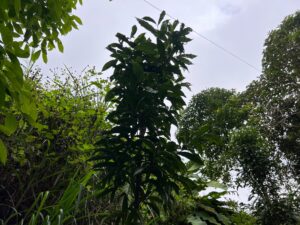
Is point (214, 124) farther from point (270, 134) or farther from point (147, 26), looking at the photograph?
point (147, 26)

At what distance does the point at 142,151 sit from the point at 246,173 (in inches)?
259

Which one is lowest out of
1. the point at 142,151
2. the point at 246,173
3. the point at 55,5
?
the point at 142,151

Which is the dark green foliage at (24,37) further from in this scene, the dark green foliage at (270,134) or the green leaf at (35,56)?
Answer: the dark green foliage at (270,134)

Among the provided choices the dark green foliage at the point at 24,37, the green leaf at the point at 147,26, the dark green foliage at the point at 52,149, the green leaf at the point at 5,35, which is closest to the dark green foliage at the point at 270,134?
the dark green foliage at the point at 52,149

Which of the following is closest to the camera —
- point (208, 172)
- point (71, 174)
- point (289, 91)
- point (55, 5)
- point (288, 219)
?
point (55, 5)

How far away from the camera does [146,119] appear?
236 centimetres

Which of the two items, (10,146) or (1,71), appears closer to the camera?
(1,71)

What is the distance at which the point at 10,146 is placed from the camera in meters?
3.10

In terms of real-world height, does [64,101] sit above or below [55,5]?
above

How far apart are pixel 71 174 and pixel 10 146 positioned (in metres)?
0.59

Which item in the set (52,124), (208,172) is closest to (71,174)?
(52,124)

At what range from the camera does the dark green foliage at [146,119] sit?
7.50ft

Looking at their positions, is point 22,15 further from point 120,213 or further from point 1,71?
point 120,213

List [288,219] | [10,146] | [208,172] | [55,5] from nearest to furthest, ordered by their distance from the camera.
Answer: [55,5] < [10,146] < [288,219] < [208,172]
